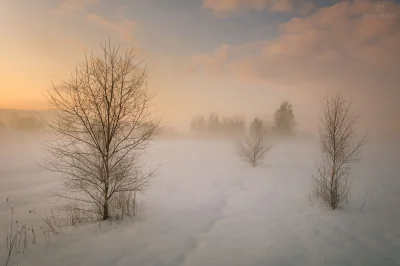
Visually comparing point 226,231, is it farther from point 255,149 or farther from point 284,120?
point 284,120

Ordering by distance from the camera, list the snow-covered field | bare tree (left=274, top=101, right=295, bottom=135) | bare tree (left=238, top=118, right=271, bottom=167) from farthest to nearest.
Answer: bare tree (left=274, top=101, right=295, bottom=135)
bare tree (left=238, top=118, right=271, bottom=167)
the snow-covered field

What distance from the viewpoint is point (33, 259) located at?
5973 millimetres

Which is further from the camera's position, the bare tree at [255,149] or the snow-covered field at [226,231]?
the bare tree at [255,149]

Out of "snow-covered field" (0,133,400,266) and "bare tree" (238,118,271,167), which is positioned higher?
"bare tree" (238,118,271,167)

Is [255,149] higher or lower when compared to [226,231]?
higher

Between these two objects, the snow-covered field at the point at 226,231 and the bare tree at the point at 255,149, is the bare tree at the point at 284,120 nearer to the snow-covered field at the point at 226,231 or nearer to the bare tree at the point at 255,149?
the bare tree at the point at 255,149

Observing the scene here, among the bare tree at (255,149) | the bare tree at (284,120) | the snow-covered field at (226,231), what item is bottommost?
the snow-covered field at (226,231)

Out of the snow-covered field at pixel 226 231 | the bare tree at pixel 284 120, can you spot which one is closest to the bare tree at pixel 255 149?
the snow-covered field at pixel 226 231

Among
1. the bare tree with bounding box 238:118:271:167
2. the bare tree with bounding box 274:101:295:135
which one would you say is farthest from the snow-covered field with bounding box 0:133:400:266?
the bare tree with bounding box 274:101:295:135

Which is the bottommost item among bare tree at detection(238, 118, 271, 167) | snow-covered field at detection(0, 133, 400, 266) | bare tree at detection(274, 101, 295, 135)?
snow-covered field at detection(0, 133, 400, 266)

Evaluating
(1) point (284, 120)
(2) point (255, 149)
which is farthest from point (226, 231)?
(1) point (284, 120)

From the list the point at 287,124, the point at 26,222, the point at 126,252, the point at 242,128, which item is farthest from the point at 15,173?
the point at 242,128

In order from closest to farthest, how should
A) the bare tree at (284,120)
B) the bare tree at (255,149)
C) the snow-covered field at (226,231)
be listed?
the snow-covered field at (226,231), the bare tree at (255,149), the bare tree at (284,120)

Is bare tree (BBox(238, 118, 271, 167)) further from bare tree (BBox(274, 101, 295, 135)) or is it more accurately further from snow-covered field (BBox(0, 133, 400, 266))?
bare tree (BBox(274, 101, 295, 135))
